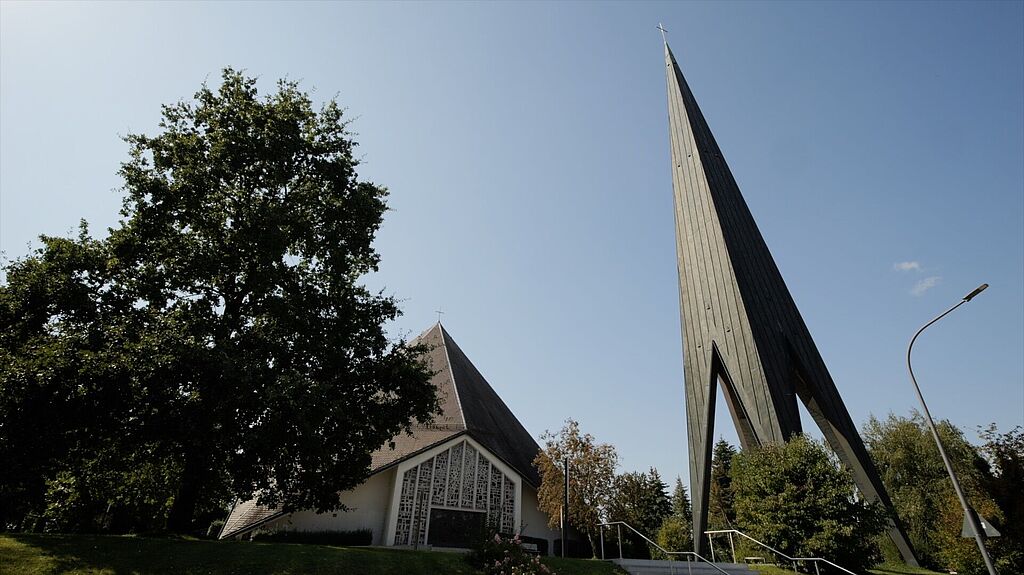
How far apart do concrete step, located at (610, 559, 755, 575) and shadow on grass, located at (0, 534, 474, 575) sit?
4.51 m

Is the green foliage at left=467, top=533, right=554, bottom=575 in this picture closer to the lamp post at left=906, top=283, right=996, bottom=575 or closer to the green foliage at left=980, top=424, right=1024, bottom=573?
the lamp post at left=906, top=283, right=996, bottom=575

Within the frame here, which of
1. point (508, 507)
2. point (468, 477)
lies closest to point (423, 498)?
point (468, 477)

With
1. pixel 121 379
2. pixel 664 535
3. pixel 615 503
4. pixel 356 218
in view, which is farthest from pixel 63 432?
pixel 664 535

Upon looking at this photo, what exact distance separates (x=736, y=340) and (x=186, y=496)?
714 inches

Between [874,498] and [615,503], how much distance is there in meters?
8.60

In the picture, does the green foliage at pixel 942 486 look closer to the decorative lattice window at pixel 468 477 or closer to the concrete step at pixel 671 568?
the concrete step at pixel 671 568

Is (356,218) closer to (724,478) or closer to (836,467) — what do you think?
(836,467)

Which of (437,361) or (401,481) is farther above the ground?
(437,361)

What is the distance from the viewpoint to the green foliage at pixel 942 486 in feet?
54.0

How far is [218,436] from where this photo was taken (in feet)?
38.7

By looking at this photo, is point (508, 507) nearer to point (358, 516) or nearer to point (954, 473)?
point (358, 516)

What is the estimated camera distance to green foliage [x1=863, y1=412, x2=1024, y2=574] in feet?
54.0

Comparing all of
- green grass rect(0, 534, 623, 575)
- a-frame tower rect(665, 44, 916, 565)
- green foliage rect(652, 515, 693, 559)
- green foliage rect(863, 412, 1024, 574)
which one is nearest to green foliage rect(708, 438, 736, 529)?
green foliage rect(652, 515, 693, 559)

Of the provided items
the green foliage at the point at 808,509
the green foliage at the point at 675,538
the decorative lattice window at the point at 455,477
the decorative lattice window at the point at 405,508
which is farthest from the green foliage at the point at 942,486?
the decorative lattice window at the point at 405,508
